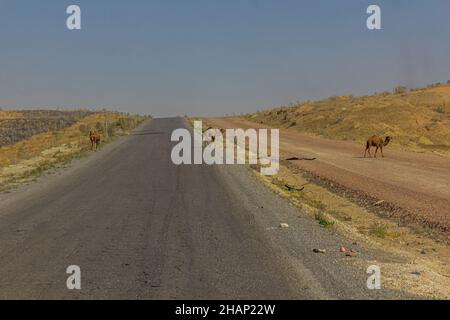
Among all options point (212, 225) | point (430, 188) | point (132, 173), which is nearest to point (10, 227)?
point (212, 225)

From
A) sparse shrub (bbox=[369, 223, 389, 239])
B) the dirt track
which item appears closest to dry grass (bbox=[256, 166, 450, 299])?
sparse shrub (bbox=[369, 223, 389, 239])

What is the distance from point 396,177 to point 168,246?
13.1m

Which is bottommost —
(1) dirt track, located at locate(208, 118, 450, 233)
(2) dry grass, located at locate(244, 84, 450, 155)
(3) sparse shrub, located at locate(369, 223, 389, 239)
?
(3) sparse shrub, located at locate(369, 223, 389, 239)

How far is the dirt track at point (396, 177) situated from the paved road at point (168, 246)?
3.36 meters

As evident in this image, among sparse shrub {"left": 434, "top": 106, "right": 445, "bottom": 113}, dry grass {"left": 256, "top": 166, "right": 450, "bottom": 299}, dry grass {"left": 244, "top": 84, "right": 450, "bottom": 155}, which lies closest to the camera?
dry grass {"left": 256, "top": 166, "right": 450, "bottom": 299}

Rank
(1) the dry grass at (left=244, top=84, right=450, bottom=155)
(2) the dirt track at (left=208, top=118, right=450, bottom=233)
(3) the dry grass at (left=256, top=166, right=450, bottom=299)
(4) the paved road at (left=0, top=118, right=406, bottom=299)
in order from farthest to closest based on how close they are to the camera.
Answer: (1) the dry grass at (left=244, top=84, right=450, bottom=155) → (2) the dirt track at (left=208, top=118, right=450, bottom=233) → (3) the dry grass at (left=256, top=166, right=450, bottom=299) → (4) the paved road at (left=0, top=118, right=406, bottom=299)

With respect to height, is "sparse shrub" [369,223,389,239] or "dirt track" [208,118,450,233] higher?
"dirt track" [208,118,450,233]

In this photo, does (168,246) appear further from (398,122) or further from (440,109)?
(440,109)

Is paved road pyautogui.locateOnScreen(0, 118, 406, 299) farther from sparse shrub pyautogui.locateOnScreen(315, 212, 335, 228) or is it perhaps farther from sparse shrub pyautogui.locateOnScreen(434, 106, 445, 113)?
sparse shrub pyautogui.locateOnScreen(434, 106, 445, 113)

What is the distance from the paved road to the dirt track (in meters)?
3.36

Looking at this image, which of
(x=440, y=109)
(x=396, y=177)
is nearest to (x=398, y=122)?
(x=440, y=109)

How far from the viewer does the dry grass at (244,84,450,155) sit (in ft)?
118

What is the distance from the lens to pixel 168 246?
8.80 m
